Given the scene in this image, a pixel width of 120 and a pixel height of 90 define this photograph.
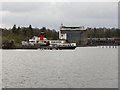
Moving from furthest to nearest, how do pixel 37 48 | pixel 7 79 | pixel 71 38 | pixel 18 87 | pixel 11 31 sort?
pixel 71 38 → pixel 11 31 → pixel 37 48 → pixel 7 79 → pixel 18 87

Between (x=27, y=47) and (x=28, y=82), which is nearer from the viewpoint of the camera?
(x=28, y=82)

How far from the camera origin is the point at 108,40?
19212 cm

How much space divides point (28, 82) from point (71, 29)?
170 meters

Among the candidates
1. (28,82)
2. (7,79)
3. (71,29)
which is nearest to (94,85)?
(28,82)

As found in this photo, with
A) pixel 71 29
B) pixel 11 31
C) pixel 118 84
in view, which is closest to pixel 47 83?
pixel 118 84

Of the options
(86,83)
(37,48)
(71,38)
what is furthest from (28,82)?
(71,38)

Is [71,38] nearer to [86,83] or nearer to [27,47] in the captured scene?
[27,47]

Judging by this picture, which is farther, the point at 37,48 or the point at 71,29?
the point at 71,29

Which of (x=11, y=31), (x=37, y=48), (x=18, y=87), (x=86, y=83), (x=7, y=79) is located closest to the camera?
(x=18, y=87)

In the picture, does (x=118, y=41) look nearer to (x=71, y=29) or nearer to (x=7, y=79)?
(x=71, y=29)

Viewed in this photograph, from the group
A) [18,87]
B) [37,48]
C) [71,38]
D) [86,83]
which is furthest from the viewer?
[71,38]

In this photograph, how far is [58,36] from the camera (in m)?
194

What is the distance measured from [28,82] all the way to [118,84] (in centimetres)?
733

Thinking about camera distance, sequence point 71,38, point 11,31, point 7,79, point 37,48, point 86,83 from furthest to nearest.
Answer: point 71,38
point 11,31
point 37,48
point 7,79
point 86,83
